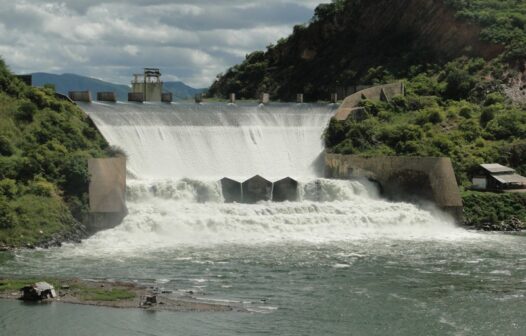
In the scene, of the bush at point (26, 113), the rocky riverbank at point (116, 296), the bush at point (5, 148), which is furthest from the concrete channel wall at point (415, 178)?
the rocky riverbank at point (116, 296)

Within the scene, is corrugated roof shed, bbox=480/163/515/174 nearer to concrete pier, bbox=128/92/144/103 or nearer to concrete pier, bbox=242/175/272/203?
concrete pier, bbox=242/175/272/203

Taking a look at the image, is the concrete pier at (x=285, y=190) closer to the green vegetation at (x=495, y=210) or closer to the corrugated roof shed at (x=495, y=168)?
the green vegetation at (x=495, y=210)

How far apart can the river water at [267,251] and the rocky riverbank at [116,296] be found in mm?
616

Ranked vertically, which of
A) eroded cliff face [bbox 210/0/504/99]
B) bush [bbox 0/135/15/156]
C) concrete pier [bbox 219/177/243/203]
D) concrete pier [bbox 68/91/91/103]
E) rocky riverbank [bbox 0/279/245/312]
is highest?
eroded cliff face [bbox 210/0/504/99]

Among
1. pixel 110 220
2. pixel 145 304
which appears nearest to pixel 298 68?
pixel 110 220

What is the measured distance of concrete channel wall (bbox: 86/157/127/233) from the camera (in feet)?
151

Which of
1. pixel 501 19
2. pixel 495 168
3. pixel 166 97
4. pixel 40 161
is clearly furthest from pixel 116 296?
pixel 501 19

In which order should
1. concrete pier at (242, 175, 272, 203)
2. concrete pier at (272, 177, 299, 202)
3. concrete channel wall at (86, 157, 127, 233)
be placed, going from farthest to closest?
concrete pier at (272, 177, 299, 202)
concrete pier at (242, 175, 272, 203)
concrete channel wall at (86, 157, 127, 233)

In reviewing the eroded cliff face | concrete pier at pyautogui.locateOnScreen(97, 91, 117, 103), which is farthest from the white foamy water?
the eroded cliff face

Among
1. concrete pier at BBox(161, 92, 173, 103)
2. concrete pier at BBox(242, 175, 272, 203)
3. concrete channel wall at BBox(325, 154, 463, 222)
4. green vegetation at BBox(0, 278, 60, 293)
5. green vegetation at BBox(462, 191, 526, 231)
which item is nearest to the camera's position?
green vegetation at BBox(0, 278, 60, 293)

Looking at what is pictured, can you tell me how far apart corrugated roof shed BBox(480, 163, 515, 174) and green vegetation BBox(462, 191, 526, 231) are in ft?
6.08

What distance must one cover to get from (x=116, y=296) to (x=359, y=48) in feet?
181

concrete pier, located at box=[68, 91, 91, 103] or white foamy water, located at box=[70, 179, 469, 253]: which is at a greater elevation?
concrete pier, located at box=[68, 91, 91, 103]

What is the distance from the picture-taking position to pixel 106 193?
46.8 meters
